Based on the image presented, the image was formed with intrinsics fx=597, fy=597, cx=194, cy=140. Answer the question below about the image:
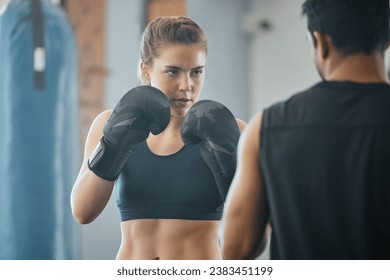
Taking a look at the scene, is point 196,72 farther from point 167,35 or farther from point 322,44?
point 322,44

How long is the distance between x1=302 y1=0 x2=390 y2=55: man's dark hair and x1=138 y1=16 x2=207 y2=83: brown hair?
43 centimetres

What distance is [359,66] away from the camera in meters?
1.34

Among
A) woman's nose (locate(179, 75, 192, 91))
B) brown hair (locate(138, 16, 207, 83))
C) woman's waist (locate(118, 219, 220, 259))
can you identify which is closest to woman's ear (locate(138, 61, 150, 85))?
brown hair (locate(138, 16, 207, 83))

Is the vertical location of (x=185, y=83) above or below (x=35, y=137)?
above

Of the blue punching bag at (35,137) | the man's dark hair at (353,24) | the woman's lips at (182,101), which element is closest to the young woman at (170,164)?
the woman's lips at (182,101)

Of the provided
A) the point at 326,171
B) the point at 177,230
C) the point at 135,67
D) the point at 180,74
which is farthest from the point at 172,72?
the point at 326,171

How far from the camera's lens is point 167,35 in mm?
1659

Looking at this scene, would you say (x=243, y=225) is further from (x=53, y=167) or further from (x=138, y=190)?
(x=53, y=167)

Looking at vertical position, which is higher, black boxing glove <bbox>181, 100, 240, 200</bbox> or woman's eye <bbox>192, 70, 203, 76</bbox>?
woman's eye <bbox>192, 70, 203, 76</bbox>

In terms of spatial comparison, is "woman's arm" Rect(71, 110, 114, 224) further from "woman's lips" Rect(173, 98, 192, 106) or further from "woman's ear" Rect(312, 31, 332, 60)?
"woman's ear" Rect(312, 31, 332, 60)

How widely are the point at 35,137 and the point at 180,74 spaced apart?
470 mm

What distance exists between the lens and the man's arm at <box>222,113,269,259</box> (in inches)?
53.1

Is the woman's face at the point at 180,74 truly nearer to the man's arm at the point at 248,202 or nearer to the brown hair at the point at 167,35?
the brown hair at the point at 167,35

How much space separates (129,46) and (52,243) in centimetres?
63
